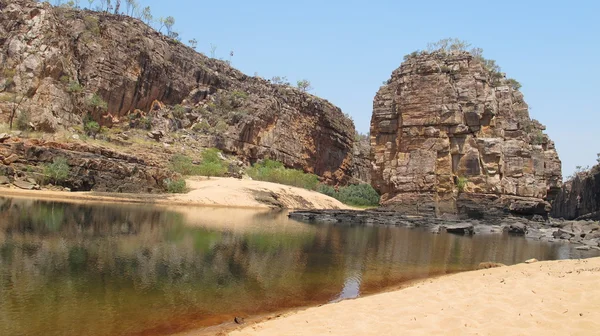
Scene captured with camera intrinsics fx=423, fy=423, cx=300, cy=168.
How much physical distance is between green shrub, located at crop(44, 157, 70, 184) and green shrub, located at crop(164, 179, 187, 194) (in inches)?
342

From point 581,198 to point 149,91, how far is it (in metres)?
67.4

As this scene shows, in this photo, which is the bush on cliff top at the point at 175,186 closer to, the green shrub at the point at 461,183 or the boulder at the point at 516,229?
the boulder at the point at 516,229

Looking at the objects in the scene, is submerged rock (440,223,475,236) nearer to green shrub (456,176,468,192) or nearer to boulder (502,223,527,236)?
boulder (502,223,527,236)

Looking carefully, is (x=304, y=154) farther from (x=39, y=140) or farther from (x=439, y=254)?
(x=439, y=254)

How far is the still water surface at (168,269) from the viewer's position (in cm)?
715

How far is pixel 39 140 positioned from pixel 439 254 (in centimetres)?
3370

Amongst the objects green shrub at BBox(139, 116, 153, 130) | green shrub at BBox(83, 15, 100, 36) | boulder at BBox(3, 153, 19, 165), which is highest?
green shrub at BBox(83, 15, 100, 36)

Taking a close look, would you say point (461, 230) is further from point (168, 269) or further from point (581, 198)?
→ point (581, 198)

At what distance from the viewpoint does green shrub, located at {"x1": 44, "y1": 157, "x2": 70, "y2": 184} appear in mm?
32844

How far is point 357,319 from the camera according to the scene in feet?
23.3

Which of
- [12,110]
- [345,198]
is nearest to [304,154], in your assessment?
[345,198]

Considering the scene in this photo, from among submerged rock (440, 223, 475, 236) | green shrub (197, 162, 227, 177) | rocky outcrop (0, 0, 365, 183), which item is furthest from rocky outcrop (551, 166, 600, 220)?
green shrub (197, 162, 227, 177)

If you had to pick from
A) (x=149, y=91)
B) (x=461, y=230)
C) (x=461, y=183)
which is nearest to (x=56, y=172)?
(x=149, y=91)

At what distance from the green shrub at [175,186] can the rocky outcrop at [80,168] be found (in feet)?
1.78
